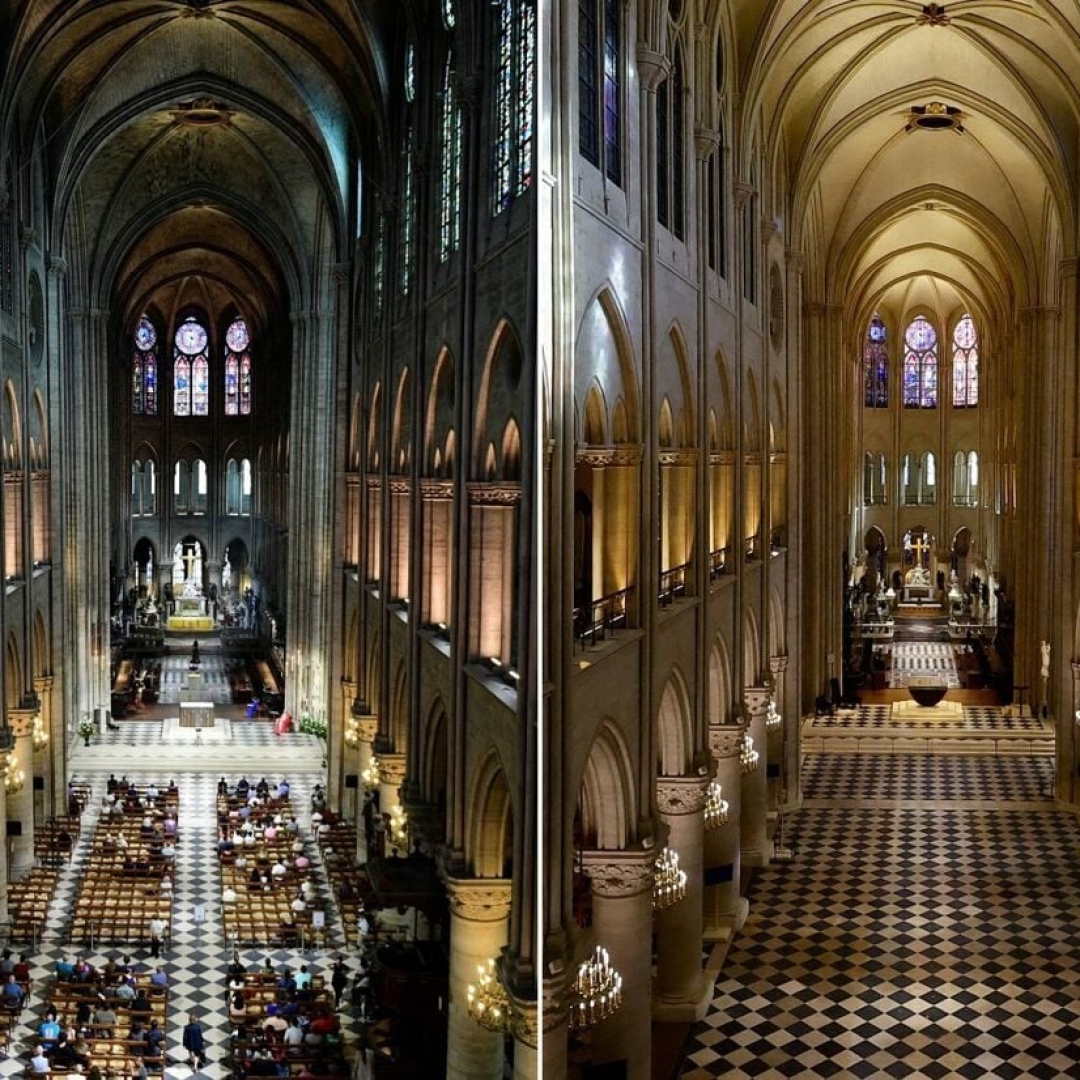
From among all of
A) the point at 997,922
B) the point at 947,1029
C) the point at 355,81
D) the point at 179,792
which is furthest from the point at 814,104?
the point at 179,792

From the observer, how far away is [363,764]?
32.5 metres

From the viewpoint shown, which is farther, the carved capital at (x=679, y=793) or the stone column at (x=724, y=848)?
the stone column at (x=724, y=848)

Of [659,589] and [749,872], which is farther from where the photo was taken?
[749,872]

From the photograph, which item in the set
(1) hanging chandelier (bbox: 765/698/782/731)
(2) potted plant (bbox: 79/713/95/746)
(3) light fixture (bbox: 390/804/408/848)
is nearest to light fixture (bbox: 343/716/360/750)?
(3) light fixture (bbox: 390/804/408/848)

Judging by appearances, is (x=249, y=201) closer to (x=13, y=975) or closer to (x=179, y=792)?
(x=179, y=792)

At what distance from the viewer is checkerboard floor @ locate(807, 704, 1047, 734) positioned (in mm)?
45188

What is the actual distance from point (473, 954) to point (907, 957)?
10.4 metres

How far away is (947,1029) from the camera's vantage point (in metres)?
22.5

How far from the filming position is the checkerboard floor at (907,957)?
21562 millimetres

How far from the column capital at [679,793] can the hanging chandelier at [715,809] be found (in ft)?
4.78

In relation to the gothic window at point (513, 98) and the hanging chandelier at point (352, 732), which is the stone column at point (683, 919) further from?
the hanging chandelier at point (352, 732)

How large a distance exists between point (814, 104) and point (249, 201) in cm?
2042

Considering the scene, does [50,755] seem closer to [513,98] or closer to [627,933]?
[627,933]

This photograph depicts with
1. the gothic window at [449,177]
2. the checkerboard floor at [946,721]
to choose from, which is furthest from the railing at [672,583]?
the checkerboard floor at [946,721]
